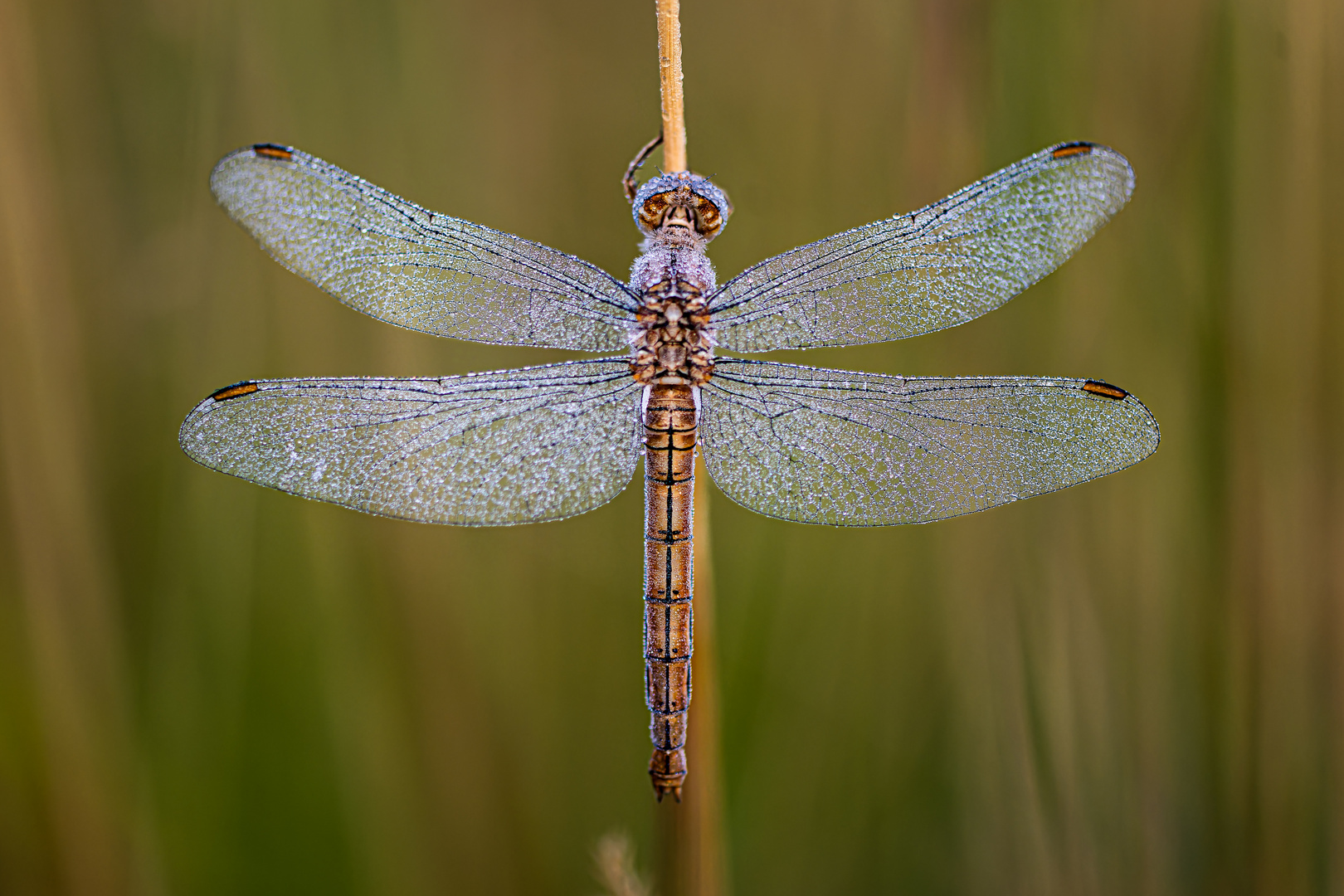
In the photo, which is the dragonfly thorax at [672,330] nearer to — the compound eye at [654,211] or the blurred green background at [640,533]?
the compound eye at [654,211]

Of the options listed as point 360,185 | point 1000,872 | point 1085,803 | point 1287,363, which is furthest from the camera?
point 1000,872

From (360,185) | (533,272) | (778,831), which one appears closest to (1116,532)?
(778,831)

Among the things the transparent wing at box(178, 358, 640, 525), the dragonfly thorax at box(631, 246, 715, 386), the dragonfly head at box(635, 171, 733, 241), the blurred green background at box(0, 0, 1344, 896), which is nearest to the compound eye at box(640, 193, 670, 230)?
the dragonfly head at box(635, 171, 733, 241)

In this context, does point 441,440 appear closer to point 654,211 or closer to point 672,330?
point 672,330

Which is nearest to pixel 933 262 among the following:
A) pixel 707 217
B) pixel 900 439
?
pixel 900 439

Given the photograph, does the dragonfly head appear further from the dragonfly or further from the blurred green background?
the blurred green background

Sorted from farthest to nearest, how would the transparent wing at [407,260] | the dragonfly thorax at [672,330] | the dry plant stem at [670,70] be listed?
the dragonfly thorax at [672,330] < the transparent wing at [407,260] < the dry plant stem at [670,70]

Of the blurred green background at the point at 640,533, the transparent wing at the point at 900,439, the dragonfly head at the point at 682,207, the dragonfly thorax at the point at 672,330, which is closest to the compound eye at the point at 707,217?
the dragonfly head at the point at 682,207

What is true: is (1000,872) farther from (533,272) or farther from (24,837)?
(24,837)
